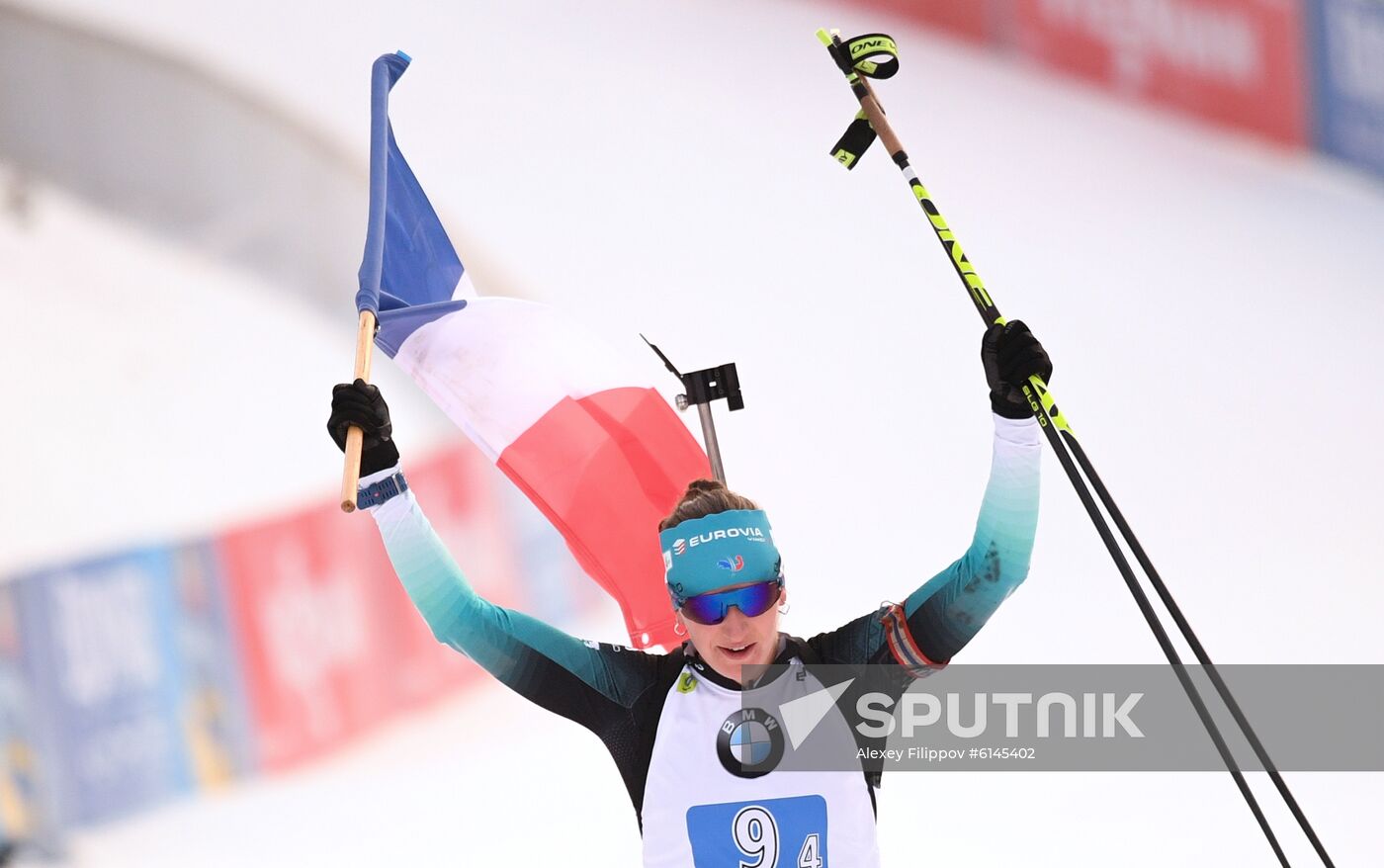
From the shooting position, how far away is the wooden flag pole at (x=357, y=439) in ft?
7.77

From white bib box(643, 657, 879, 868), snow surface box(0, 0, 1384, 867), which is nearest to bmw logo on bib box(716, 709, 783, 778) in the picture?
white bib box(643, 657, 879, 868)

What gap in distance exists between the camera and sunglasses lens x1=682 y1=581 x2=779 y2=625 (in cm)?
261

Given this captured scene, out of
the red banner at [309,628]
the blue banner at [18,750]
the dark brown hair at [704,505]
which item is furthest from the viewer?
the red banner at [309,628]

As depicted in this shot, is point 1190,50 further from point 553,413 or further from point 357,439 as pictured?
point 357,439

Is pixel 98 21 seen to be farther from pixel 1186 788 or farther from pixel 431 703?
pixel 1186 788

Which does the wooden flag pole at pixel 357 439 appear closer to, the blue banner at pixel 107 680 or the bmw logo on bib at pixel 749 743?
the bmw logo on bib at pixel 749 743

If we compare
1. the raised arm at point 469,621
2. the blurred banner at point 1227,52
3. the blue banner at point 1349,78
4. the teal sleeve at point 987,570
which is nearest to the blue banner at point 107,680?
the raised arm at point 469,621

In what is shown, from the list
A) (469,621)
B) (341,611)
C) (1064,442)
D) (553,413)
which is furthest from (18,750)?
(1064,442)

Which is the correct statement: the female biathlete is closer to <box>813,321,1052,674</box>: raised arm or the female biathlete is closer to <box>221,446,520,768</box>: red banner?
<box>813,321,1052,674</box>: raised arm

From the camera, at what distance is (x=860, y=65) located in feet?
10.6

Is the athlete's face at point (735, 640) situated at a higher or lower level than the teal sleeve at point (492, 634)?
lower

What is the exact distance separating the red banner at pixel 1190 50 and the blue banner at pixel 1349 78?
0.51 feet

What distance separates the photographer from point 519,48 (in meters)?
10.4

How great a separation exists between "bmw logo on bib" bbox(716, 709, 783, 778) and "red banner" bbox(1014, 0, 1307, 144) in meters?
10.7
